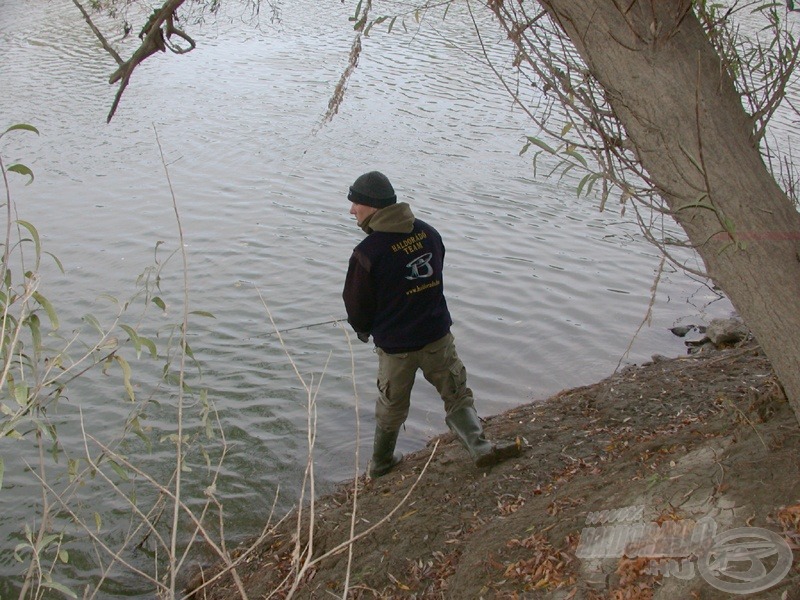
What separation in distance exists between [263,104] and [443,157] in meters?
3.86

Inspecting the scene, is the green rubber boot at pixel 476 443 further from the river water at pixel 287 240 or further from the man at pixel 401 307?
the river water at pixel 287 240

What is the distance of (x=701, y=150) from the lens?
308cm

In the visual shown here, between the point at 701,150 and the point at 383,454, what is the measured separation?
3.41 metres

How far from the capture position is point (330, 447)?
701cm

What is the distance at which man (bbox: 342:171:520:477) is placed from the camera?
201 inches

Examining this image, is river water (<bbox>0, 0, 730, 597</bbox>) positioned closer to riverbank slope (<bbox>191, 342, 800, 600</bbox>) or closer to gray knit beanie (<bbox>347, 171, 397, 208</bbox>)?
riverbank slope (<bbox>191, 342, 800, 600</bbox>)

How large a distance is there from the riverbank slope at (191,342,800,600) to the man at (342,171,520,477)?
1.28ft

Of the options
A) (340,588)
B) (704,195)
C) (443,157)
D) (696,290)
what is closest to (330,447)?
(340,588)

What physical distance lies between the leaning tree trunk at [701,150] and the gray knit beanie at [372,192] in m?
2.04

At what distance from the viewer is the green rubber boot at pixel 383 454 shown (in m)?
5.75

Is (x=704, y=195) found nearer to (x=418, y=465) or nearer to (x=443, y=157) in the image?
(x=418, y=465)

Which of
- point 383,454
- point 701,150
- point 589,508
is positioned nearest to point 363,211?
point 383,454

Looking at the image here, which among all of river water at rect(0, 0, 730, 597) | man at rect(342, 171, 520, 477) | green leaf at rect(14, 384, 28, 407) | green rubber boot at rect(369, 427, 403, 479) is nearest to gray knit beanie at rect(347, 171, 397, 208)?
man at rect(342, 171, 520, 477)

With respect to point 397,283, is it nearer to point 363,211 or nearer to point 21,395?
point 363,211
